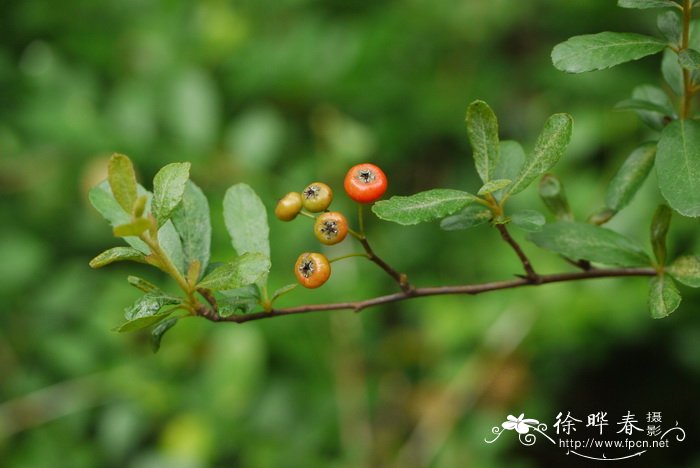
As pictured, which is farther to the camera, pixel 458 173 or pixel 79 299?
pixel 458 173

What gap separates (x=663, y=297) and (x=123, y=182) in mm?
582

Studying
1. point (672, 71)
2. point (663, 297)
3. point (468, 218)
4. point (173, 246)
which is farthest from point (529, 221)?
point (173, 246)

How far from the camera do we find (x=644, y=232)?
1866mm

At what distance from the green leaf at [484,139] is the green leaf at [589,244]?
13 centimetres

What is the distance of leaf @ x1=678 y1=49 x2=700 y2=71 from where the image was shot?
0.72 meters

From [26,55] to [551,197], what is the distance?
7.14 feet

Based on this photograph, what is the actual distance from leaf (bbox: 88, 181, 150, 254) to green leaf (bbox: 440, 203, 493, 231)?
0.33 metres

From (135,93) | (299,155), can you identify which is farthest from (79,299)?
(299,155)

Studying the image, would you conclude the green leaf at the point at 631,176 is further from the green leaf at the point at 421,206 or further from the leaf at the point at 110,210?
the leaf at the point at 110,210

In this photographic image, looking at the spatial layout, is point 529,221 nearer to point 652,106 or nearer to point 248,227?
point 652,106

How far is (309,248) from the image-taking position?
233 centimetres

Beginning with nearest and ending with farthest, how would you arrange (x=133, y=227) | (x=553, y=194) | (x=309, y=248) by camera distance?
(x=133, y=227), (x=553, y=194), (x=309, y=248)

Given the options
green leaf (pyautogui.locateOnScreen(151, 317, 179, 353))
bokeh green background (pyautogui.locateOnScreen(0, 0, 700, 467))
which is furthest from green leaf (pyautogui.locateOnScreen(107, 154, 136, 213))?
bokeh green background (pyautogui.locateOnScreen(0, 0, 700, 467))

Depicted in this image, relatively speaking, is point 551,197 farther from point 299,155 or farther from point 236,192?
point 299,155
